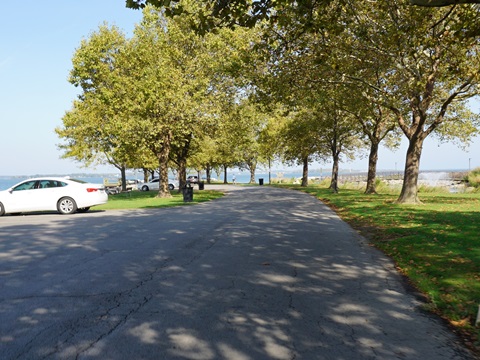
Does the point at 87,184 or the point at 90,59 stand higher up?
the point at 90,59

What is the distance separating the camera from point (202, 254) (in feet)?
24.8

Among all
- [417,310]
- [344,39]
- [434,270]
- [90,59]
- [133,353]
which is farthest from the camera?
[90,59]

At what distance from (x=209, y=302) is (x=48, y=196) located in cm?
1339

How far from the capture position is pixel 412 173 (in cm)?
1861

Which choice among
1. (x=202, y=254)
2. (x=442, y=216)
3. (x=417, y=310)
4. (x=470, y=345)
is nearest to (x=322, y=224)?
(x=442, y=216)

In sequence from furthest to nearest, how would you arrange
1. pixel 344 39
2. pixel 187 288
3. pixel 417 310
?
pixel 344 39, pixel 187 288, pixel 417 310

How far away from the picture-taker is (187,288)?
17.6 ft

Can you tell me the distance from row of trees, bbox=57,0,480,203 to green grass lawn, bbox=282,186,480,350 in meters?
4.34

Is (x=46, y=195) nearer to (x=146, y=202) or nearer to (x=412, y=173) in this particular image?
(x=146, y=202)

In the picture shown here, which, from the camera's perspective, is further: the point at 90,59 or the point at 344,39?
the point at 90,59

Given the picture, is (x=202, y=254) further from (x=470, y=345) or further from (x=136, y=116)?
(x=136, y=116)

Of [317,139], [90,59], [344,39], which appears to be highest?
[90,59]

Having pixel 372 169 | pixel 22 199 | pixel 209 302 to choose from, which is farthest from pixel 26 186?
pixel 372 169

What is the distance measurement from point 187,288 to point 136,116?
2172cm
